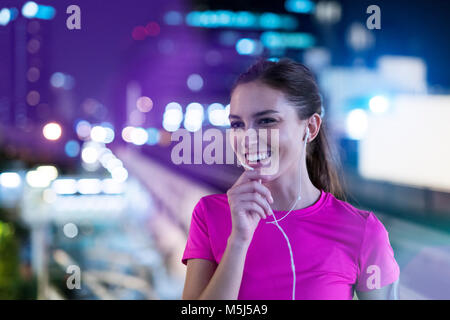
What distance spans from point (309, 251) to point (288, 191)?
19 centimetres

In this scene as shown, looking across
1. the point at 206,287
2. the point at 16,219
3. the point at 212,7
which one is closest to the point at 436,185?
the point at 206,287

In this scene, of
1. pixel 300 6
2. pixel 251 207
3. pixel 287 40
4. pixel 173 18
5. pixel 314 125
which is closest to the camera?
pixel 251 207

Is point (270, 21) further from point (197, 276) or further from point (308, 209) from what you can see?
point (197, 276)

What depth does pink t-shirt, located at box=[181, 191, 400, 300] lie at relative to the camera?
4.20 ft

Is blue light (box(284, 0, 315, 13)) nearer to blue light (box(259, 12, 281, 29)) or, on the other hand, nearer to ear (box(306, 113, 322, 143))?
blue light (box(259, 12, 281, 29))

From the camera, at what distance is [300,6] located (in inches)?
1058

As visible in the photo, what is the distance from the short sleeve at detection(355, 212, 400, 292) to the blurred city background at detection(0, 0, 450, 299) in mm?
398

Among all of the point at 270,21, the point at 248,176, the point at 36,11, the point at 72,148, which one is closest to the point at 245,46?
the point at 270,21

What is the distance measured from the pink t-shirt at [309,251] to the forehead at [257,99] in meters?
0.28

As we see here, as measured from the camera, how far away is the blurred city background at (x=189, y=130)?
2.45m

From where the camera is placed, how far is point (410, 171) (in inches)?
220
